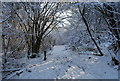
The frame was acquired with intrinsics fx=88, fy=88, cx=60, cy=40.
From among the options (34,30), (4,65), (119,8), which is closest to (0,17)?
(4,65)

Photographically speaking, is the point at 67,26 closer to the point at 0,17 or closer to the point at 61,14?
the point at 61,14

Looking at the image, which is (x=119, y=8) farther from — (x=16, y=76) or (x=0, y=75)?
(x=0, y=75)

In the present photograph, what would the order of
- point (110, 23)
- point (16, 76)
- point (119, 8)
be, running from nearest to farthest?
point (16, 76)
point (119, 8)
point (110, 23)

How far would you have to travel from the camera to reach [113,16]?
5.72 m

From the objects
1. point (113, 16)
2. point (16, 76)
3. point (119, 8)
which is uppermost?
point (119, 8)

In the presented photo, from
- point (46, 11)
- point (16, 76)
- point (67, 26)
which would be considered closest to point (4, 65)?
point (16, 76)

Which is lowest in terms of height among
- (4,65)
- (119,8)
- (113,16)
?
(4,65)

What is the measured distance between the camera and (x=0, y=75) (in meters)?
4.46

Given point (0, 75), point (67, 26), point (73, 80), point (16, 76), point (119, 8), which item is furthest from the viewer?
point (67, 26)

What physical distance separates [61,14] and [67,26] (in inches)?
76.8

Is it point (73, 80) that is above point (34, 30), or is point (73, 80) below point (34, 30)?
below

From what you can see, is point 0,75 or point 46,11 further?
point 46,11

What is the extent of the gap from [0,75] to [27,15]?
5737 mm

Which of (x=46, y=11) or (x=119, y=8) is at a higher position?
(x=46, y=11)
